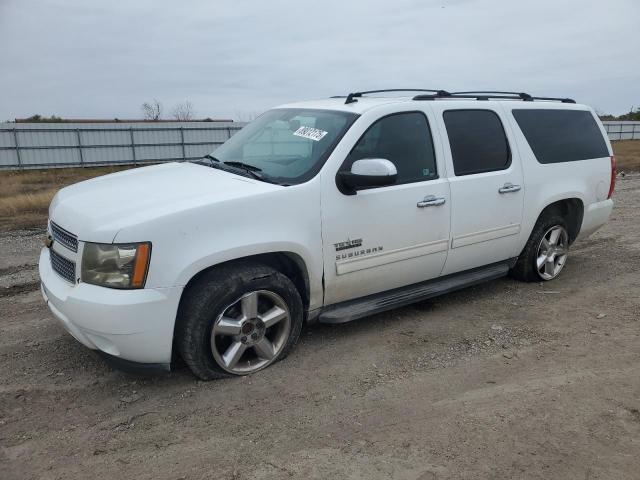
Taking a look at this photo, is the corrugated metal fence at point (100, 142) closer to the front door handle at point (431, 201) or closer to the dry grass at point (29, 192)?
the dry grass at point (29, 192)

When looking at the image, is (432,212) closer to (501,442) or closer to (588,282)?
(501,442)

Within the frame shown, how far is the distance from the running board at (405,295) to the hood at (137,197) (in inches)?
42.2

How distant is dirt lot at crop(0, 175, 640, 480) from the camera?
276cm

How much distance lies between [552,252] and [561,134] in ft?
3.94

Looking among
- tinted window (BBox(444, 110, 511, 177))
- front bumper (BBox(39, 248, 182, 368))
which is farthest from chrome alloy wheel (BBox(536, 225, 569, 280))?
front bumper (BBox(39, 248, 182, 368))

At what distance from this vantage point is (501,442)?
2.93 metres

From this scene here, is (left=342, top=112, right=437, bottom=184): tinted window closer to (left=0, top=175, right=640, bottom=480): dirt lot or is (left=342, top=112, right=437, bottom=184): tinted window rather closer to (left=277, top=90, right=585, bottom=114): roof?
(left=277, top=90, right=585, bottom=114): roof

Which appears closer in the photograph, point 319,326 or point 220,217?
point 220,217

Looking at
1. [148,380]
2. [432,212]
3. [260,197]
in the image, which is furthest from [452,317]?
[148,380]

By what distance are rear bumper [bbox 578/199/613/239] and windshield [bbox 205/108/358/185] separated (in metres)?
3.16

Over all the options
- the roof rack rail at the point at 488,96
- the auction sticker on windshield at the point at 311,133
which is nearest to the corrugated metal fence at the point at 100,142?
the roof rack rail at the point at 488,96

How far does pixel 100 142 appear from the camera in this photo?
26094mm

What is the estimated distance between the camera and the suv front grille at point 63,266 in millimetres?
3367

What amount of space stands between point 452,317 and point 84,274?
9.91ft
